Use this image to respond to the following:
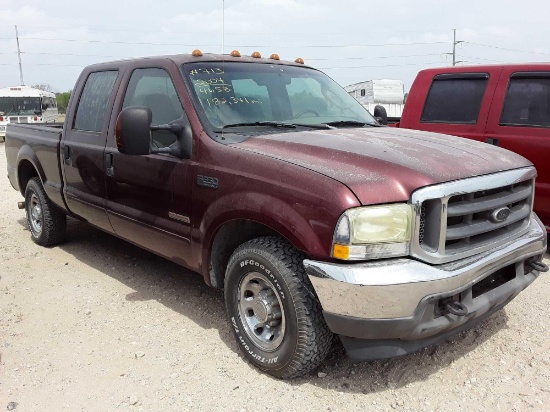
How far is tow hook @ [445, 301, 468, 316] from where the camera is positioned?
260cm

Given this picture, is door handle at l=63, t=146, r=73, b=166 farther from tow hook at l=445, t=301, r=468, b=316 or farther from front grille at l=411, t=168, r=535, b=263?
→ tow hook at l=445, t=301, r=468, b=316

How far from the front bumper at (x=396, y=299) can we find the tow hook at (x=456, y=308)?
0.11 ft

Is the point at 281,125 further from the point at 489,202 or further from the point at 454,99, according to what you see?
the point at 454,99

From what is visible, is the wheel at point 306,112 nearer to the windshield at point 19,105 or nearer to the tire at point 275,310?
the tire at point 275,310

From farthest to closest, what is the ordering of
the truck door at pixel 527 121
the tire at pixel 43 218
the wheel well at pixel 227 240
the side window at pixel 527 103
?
the tire at pixel 43 218, the side window at pixel 527 103, the truck door at pixel 527 121, the wheel well at pixel 227 240

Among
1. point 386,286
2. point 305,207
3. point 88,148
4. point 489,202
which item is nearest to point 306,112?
point 305,207

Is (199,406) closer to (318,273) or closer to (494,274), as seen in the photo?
(318,273)

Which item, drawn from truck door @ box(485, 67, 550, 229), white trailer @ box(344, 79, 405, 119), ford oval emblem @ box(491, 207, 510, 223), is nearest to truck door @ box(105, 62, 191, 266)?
ford oval emblem @ box(491, 207, 510, 223)

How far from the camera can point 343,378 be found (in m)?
3.06

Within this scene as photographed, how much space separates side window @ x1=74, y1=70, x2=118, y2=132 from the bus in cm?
2021

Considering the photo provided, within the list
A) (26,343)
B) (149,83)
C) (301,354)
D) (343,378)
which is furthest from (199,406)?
(149,83)

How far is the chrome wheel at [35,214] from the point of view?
5.77 m

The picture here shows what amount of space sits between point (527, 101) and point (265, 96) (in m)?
2.93

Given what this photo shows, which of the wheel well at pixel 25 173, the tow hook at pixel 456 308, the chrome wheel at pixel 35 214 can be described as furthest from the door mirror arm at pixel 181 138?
the wheel well at pixel 25 173
